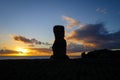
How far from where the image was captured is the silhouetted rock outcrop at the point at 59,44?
3038cm

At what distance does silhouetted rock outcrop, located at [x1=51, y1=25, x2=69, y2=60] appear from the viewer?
1196 inches

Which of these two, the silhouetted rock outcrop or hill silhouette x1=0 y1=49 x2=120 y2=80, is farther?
the silhouetted rock outcrop

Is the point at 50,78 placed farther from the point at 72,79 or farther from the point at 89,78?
the point at 89,78

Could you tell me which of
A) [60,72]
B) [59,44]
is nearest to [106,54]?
[59,44]

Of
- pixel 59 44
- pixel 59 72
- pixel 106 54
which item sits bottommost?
pixel 59 72

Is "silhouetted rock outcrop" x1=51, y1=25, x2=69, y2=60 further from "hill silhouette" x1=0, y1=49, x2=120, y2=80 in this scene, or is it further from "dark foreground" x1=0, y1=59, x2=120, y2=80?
"dark foreground" x1=0, y1=59, x2=120, y2=80

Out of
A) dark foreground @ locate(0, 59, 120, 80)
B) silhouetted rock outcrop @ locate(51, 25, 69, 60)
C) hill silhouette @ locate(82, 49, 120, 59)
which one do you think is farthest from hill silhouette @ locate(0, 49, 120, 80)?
hill silhouette @ locate(82, 49, 120, 59)

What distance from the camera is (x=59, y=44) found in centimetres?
3038

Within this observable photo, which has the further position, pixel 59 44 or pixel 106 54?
pixel 106 54

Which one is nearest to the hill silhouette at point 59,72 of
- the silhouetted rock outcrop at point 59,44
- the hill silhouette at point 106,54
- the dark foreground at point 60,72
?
the dark foreground at point 60,72

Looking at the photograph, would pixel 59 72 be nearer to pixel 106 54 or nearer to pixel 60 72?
pixel 60 72

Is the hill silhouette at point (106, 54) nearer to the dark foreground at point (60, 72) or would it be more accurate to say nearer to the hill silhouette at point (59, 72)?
the hill silhouette at point (59, 72)

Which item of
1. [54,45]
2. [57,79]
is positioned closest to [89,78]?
[57,79]

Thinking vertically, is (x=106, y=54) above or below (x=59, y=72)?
above
